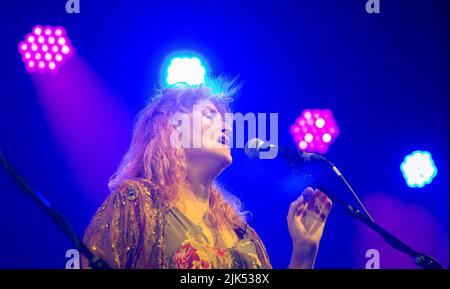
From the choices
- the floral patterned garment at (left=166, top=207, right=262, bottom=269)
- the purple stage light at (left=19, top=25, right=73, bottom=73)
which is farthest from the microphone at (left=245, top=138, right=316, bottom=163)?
→ the purple stage light at (left=19, top=25, right=73, bottom=73)

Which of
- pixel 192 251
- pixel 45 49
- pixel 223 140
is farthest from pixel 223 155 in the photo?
pixel 45 49

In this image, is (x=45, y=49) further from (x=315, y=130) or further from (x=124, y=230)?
(x=315, y=130)

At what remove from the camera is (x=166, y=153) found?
3.22 m

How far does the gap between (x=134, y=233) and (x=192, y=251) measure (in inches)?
12.5

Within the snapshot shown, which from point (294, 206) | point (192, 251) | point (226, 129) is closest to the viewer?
point (192, 251)

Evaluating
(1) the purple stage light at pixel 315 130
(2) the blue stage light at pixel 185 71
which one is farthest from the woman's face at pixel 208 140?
(1) the purple stage light at pixel 315 130

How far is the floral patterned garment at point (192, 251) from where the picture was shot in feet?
9.41

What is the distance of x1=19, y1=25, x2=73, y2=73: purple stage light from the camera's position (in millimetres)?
3559

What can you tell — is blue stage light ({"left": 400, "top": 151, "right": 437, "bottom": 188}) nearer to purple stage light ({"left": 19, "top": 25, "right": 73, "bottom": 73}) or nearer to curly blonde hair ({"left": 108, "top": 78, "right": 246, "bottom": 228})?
curly blonde hair ({"left": 108, "top": 78, "right": 246, "bottom": 228})

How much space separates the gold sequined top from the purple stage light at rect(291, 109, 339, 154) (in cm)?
A: 108

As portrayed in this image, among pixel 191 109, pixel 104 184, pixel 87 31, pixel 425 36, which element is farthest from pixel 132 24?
pixel 425 36

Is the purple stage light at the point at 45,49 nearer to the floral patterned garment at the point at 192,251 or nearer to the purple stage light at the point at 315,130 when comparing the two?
the floral patterned garment at the point at 192,251
